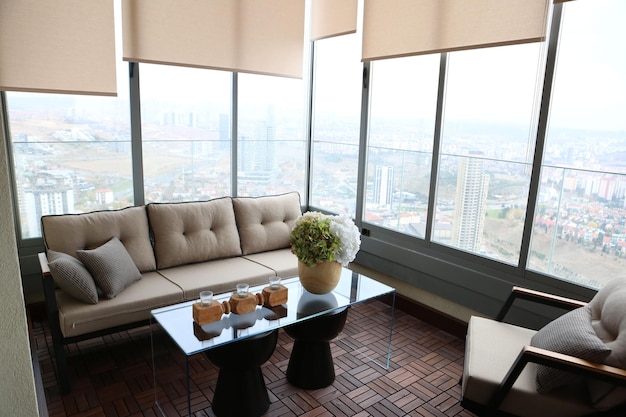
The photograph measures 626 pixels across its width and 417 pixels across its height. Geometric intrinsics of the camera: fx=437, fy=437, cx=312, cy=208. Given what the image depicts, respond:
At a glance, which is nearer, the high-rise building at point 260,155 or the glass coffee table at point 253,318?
the glass coffee table at point 253,318

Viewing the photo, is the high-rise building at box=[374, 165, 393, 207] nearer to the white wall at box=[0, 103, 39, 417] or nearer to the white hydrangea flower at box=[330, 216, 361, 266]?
the white hydrangea flower at box=[330, 216, 361, 266]

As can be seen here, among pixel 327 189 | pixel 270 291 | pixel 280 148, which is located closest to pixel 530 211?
pixel 270 291

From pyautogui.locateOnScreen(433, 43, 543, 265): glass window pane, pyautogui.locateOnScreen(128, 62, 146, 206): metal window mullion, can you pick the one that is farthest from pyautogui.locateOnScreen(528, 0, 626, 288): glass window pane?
pyautogui.locateOnScreen(128, 62, 146, 206): metal window mullion

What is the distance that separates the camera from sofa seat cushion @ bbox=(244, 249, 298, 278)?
2949 mm

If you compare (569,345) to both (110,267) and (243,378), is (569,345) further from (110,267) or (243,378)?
(110,267)

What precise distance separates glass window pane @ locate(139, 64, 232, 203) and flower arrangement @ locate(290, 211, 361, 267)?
143 cm

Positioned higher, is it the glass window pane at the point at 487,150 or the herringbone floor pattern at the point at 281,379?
the glass window pane at the point at 487,150

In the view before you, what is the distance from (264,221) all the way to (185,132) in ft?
2.93

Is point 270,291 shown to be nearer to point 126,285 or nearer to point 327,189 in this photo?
point 126,285

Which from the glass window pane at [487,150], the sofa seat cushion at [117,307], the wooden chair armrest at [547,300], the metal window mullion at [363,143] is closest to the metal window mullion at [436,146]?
the glass window pane at [487,150]

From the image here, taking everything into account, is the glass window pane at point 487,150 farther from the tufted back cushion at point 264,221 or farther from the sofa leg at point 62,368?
the sofa leg at point 62,368

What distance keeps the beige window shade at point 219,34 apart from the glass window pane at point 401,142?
2.40 feet

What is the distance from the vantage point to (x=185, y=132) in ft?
10.8

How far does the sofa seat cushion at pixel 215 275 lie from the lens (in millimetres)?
2613
